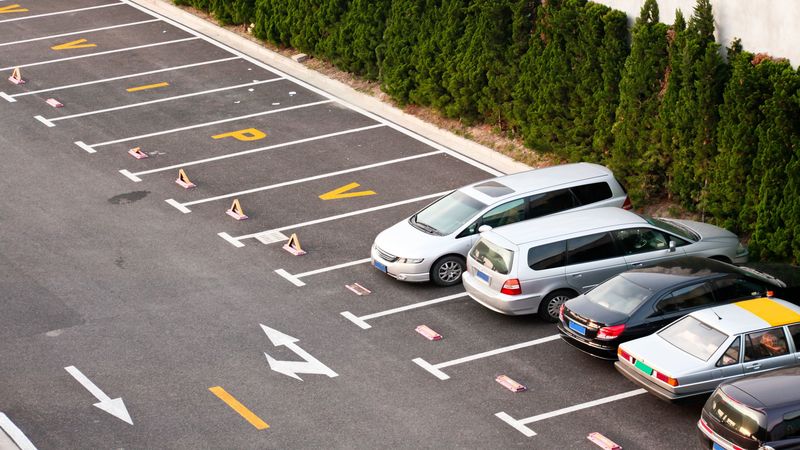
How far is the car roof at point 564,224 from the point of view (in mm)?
19688

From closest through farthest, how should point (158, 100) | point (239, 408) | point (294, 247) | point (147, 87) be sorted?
point (239, 408) < point (294, 247) < point (158, 100) < point (147, 87)

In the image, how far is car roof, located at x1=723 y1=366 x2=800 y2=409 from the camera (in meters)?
15.2

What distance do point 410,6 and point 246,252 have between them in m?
8.53

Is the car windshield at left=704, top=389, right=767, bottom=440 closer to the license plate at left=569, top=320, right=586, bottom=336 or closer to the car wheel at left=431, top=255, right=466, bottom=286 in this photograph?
the license plate at left=569, top=320, right=586, bottom=336

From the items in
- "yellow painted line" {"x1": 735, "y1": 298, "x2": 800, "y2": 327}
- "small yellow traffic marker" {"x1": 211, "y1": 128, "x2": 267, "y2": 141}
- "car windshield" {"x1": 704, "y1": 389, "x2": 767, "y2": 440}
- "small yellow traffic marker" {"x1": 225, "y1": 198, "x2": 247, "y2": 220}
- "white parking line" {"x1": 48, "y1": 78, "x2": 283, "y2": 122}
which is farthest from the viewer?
"white parking line" {"x1": 48, "y1": 78, "x2": 283, "y2": 122}

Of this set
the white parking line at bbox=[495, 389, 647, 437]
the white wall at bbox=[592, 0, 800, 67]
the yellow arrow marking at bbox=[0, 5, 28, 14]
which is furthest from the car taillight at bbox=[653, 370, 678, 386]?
the yellow arrow marking at bbox=[0, 5, 28, 14]

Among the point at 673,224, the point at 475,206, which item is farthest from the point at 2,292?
the point at 673,224

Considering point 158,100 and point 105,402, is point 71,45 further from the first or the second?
point 105,402

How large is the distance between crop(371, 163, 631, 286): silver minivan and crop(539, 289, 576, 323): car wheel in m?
1.96

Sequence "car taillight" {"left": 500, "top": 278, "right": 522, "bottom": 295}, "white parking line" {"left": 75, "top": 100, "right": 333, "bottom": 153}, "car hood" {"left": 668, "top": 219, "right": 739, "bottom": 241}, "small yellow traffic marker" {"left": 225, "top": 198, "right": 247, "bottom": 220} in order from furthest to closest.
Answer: "white parking line" {"left": 75, "top": 100, "right": 333, "bottom": 153} → "small yellow traffic marker" {"left": 225, "top": 198, "right": 247, "bottom": 220} → "car hood" {"left": 668, "top": 219, "right": 739, "bottom": 241} → "car taillight" {"left": 500, "top": 278, "right": 522, "bottom": 295}

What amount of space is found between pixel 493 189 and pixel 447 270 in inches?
65.2

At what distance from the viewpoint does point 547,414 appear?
1706 cm

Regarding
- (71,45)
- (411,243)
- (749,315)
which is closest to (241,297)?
(411,243)

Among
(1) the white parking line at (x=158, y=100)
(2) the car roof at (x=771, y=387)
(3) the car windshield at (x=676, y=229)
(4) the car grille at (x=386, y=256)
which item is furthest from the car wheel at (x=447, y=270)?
(1) the white parking line at (x=158, y=100)
